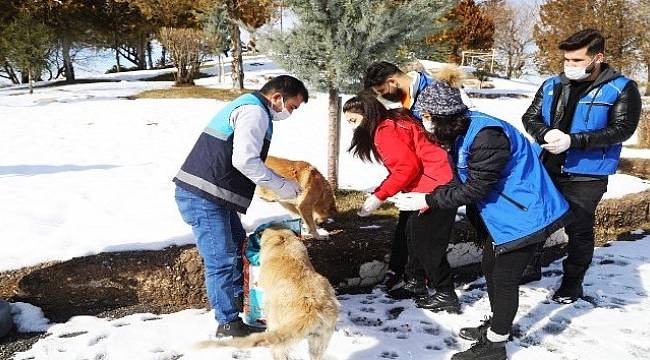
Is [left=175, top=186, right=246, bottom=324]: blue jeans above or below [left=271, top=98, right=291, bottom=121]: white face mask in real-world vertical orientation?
below

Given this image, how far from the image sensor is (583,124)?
369 cm

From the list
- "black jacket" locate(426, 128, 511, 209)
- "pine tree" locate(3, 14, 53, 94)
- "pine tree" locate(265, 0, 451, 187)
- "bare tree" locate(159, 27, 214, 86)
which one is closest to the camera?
"black jacket" locate(426, 128, 511, 209)

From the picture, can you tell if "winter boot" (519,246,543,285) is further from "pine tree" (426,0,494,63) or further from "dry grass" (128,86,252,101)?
"pine tree" (426,0,494,63)

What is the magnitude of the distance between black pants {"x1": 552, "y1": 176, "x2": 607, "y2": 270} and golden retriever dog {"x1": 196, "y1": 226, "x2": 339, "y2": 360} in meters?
2.21

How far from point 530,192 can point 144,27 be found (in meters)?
33.6

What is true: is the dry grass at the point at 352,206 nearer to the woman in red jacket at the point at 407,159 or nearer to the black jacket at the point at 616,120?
the woman in red jacket at the point at 407,159

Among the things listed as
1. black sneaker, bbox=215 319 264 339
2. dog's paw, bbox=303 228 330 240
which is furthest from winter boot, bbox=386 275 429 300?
black sneaker, bbox=215 319 264 339

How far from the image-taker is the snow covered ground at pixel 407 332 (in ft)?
11.0

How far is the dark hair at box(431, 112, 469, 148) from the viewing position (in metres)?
2.86

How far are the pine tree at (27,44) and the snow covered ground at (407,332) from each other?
18.7 metres

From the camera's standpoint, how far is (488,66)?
1273 inches

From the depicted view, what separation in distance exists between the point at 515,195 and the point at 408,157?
83 centimetres

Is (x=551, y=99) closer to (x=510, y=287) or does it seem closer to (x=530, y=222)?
(x=530, y=222)

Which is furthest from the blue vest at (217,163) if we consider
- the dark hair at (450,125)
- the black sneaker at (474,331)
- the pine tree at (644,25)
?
the pine tree at (644,25)
